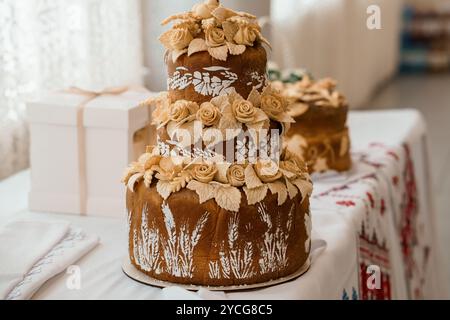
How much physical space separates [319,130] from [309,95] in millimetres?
105

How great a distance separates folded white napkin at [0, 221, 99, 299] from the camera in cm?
130

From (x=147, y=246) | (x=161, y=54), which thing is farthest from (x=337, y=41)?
(x=147, y=246)

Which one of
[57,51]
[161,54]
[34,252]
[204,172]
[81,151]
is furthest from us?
[161,54]

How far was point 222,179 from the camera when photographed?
130 centimetres

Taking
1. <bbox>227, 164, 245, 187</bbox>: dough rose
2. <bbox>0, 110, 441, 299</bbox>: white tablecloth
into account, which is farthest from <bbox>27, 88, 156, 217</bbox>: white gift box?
<bbox>227, 164, 245, 187</bbox>: dough rose

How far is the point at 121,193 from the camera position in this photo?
5.65 ft

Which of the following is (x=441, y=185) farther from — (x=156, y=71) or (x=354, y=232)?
(x=354, y=232)

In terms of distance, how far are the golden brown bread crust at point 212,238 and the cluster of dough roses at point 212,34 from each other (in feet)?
0.82

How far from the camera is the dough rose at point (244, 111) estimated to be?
1.30 metres

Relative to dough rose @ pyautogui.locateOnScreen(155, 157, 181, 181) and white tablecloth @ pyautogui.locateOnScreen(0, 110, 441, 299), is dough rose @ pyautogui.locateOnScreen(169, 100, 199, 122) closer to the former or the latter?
dough rose @ pyautogui.locateOnScreen(155, 157, 181, 181)

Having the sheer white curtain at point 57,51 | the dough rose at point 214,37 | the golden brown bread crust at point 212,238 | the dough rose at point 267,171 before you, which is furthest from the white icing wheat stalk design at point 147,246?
the sheer white curtain at point 57,51

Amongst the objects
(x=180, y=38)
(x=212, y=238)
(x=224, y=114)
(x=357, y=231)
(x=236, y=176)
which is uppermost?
(x=180, y=38)

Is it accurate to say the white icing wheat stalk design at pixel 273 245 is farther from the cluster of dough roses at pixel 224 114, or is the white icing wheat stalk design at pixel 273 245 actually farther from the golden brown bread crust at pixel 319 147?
the golden brown bread crust at pixel 319 147

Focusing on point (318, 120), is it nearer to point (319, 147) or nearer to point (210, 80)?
point (319, 147)
